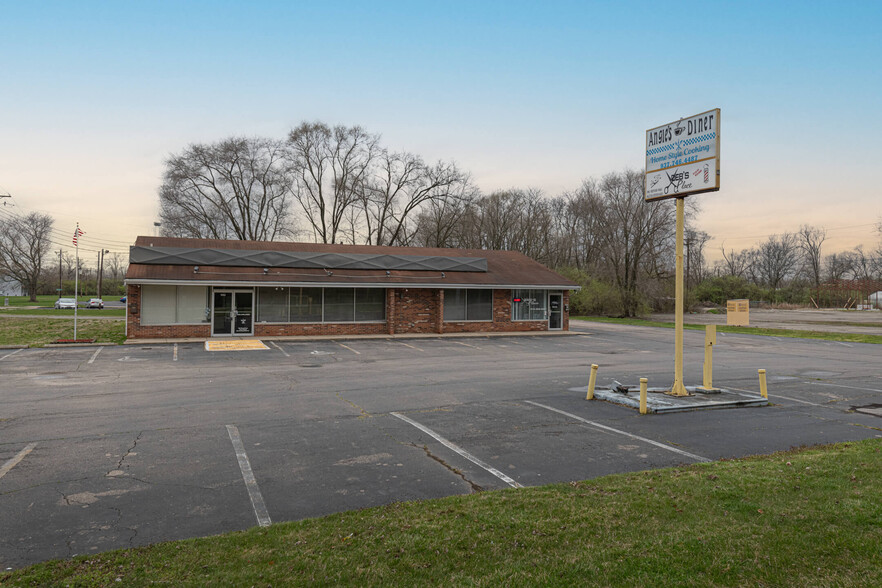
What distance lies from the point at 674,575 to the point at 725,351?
62.8 ft

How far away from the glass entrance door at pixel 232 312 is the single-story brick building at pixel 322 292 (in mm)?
43

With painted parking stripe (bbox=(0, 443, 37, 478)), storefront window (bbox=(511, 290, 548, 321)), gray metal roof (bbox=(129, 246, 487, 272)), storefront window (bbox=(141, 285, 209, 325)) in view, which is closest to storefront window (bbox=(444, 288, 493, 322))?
storefront window (bbox=(511, 290, 548, 321))

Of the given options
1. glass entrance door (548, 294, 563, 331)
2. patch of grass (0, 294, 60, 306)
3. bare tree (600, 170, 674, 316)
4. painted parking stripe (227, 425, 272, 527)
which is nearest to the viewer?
painted parking stripe (227, 425, 272, 527)

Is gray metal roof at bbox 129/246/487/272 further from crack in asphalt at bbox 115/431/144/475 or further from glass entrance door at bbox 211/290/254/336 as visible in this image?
crack in asphalt at bbox 115/431/144/475

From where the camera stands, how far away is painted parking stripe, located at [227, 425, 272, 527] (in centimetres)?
476

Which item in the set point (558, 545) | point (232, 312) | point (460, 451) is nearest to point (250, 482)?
point (460, 451)

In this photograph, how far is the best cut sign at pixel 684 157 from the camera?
1004 centimetres

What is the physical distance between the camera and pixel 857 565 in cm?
361

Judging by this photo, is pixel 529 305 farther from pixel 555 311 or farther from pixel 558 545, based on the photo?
pixel 558 545

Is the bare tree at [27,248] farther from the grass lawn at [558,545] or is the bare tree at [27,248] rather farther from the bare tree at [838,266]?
the bare tree at [838,266]

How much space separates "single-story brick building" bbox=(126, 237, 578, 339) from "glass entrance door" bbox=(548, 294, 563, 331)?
5 cm

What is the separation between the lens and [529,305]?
94.0ft

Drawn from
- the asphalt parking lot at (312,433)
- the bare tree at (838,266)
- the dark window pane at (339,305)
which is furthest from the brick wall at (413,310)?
the bare tree at (838,266)

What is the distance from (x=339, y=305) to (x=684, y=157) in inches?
691
